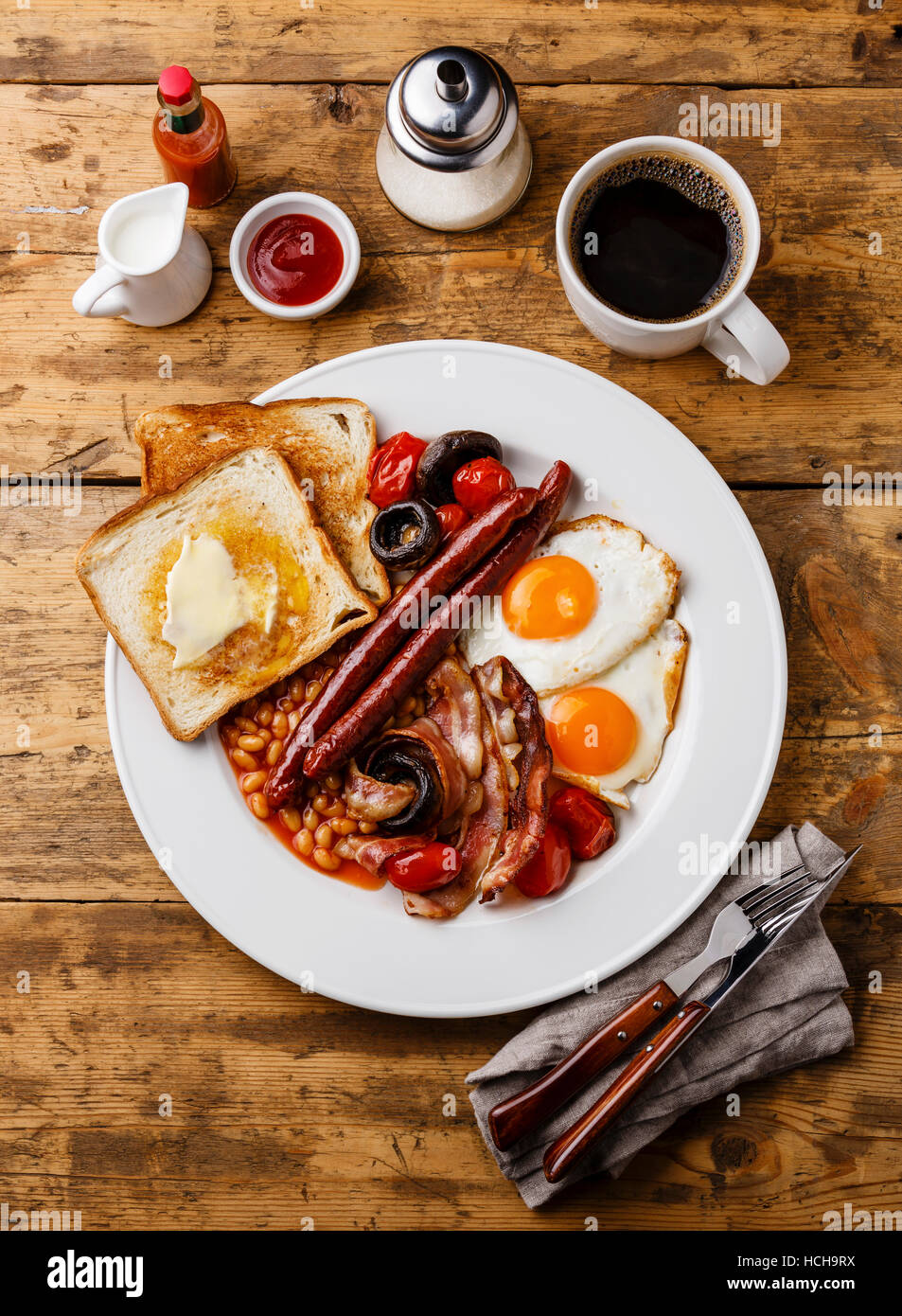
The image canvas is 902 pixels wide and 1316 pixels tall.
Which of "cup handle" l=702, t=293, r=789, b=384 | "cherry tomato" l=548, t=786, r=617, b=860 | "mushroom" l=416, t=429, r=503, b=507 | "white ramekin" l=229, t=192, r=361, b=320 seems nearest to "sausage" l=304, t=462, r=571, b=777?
"mushroom" l=416, t=429, r=503, b=507

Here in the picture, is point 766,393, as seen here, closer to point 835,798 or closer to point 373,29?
point 835,798

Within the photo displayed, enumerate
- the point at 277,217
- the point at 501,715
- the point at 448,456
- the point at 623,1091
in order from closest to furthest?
the point at 623,1091, the point at 501,715, the point at 448,456, the point at 277,217

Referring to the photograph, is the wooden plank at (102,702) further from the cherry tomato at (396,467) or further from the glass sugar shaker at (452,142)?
the glass sugar shaker at (452,142)

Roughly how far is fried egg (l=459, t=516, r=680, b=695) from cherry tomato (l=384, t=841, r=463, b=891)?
599 mm

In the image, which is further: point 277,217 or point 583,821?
point 277,217

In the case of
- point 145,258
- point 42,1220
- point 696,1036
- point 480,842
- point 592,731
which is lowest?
point 42,1220

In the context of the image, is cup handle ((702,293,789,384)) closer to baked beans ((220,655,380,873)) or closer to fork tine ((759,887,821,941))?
baked beans ((220,655,380,873))

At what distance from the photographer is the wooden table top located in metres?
3.20

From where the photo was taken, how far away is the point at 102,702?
3389mm

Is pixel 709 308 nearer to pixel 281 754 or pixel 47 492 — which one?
pixel 281 754

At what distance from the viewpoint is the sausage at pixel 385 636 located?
3.06 metres

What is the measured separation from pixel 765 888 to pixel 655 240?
2.12 meters
